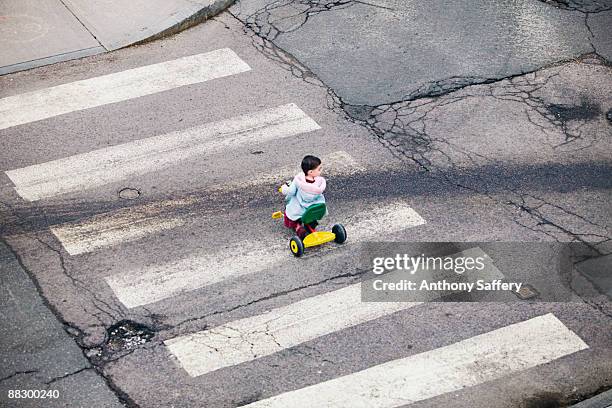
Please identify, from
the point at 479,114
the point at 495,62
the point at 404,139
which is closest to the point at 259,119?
the point at 404,139

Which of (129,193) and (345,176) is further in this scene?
(345,176)

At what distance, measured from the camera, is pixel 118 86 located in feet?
40.9

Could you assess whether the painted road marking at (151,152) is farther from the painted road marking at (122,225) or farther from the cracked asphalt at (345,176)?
the painted road marking at (122,225)

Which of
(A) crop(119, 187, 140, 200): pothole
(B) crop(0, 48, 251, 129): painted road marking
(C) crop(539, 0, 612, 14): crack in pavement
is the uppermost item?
(C) crop(539, 0, 612, 14): crack in pavement

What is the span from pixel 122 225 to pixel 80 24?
4.93 m

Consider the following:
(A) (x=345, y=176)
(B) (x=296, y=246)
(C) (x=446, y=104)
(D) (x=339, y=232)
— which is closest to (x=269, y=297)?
(B) (x=296, y=246)

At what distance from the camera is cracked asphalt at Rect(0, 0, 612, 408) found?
8422 millimetres

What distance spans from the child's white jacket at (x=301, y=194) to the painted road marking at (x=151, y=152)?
191 cm

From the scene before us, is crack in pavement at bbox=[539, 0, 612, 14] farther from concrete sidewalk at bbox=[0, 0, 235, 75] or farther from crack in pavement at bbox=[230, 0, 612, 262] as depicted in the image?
concrete sidewalk at bbox=[0, 0, 235, 75]

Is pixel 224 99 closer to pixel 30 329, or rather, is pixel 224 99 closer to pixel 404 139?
pixel 404 139

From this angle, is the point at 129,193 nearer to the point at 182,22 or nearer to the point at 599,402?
the point at 182,22

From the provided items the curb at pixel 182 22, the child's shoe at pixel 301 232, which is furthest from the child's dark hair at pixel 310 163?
the curb at pixel 182 22

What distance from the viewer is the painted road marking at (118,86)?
11.9 metres

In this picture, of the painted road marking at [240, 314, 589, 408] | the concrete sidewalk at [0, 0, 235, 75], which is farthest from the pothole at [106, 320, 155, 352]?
the concrete sidewalk at [0, 0, 235, 75]
